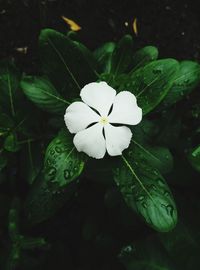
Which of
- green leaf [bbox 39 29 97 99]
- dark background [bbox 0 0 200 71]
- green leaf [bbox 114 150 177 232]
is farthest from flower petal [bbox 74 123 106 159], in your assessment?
dark background [bbox 0 0 200 71]

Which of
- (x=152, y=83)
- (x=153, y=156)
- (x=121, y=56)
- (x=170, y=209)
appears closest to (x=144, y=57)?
(x=121, y=56)

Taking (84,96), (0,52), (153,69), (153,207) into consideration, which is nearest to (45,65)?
(84,96)

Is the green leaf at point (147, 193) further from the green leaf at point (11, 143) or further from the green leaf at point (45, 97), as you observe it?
the green leaf at point (11, 143)

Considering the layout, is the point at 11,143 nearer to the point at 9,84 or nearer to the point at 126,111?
the point at 9,84

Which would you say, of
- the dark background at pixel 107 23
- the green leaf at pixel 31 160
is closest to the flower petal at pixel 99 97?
the green leaf at pixel 31 160

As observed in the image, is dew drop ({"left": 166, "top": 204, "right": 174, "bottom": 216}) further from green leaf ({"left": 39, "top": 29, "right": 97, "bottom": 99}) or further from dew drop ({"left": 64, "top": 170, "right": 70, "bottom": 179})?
green leaf ({"left": 39, "top": 29, "right": 97, "bottom": 99})

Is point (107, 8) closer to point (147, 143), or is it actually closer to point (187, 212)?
point (147, 143)

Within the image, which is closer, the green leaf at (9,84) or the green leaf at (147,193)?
the green leaf at (147,193)
